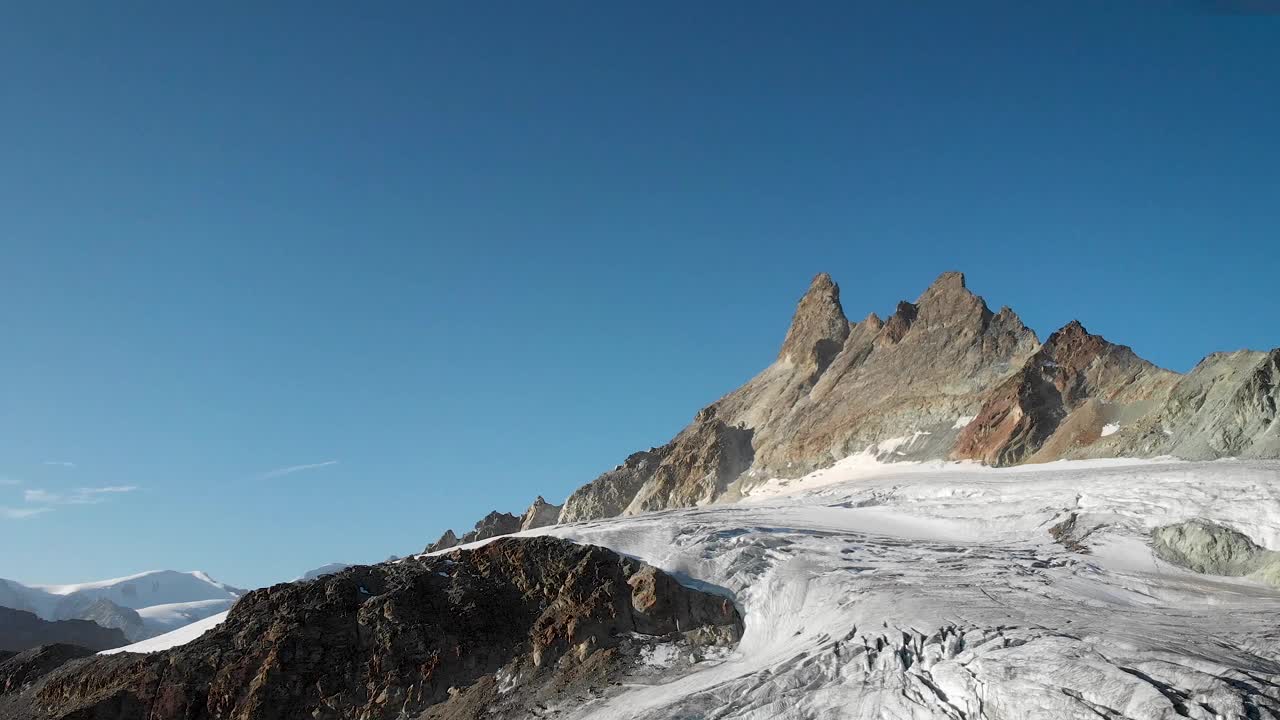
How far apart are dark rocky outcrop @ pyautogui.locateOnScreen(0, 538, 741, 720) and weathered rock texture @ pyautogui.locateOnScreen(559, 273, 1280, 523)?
25071 mm

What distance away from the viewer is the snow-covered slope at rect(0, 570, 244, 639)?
133750 millimetres

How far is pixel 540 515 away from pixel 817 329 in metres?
32.6

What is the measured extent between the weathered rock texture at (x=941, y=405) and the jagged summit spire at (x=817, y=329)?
0.53 feet

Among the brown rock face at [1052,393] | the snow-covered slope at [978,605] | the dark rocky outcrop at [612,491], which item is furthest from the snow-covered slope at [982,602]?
the dark rocky outcrop at [612,491]

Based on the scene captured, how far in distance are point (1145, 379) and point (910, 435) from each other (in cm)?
1490

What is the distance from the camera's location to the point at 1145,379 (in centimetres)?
4856

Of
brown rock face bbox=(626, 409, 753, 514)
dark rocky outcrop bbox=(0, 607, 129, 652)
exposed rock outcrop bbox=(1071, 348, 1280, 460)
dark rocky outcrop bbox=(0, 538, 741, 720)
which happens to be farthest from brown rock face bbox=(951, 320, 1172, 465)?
dark rocky outcrop bbox=(0, 607, 129, 652)

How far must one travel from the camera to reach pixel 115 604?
473 feet

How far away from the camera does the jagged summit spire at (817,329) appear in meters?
85.1

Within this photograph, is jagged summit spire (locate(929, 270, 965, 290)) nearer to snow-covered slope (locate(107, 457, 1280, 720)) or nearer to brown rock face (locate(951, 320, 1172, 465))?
brown rock face (locate(951, 320, 1172, 465))

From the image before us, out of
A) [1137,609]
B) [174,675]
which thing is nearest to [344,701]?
[174,675]

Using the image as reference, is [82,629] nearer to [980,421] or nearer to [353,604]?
[353,604]

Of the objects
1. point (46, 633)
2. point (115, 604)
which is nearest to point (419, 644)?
point (46, 633)

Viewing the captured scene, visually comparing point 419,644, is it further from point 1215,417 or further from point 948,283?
point 948,283
